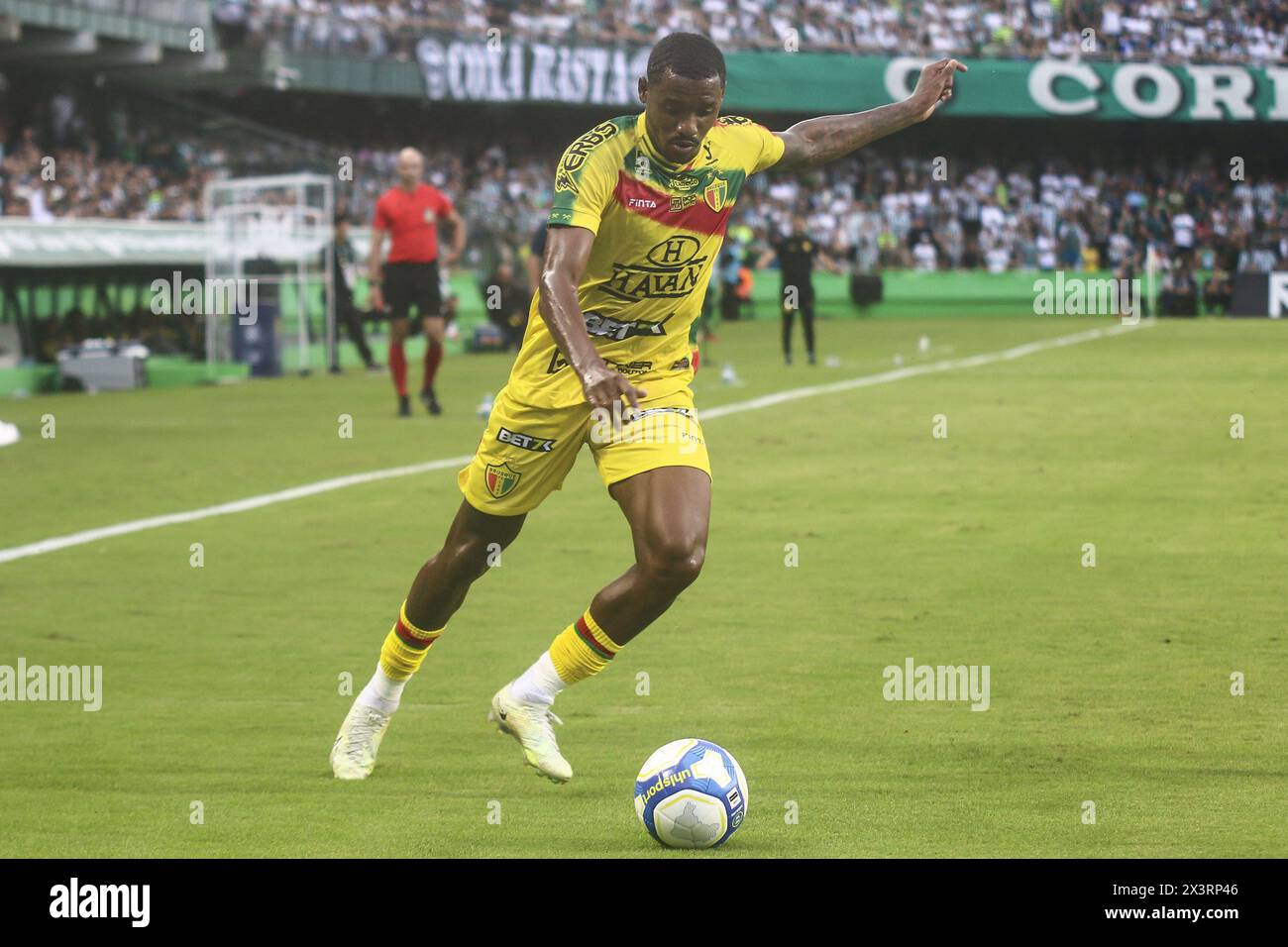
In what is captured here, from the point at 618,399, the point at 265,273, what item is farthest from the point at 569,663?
the point at 265,273

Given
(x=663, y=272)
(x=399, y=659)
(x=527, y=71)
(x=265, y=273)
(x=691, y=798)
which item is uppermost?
(x=527, y=71)

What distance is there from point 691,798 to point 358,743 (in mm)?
1462

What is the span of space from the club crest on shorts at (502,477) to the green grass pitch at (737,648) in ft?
3.06

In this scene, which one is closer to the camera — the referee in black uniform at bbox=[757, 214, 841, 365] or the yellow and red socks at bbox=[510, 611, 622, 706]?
the yellow and red socks at bbox=[510, 611, 622, 706]

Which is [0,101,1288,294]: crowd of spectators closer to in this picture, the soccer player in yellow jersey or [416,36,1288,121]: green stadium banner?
[416,36,1288,121]: green stadium banner

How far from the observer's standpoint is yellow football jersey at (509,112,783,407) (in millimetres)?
6203

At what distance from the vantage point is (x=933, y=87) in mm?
7172

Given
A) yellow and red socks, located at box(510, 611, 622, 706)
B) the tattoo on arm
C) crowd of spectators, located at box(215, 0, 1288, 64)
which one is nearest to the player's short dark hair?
the tattoo on arm

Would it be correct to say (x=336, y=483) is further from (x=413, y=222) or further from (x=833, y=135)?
(x=833, y=135)

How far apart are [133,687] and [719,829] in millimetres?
3245

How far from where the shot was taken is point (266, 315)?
2688 cm

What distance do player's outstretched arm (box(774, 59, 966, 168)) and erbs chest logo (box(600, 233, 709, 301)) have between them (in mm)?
649

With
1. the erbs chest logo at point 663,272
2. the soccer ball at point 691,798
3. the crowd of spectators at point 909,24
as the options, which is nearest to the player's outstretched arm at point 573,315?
the erbs chest logo at point 663,272

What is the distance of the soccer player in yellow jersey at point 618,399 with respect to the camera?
6.01 m
